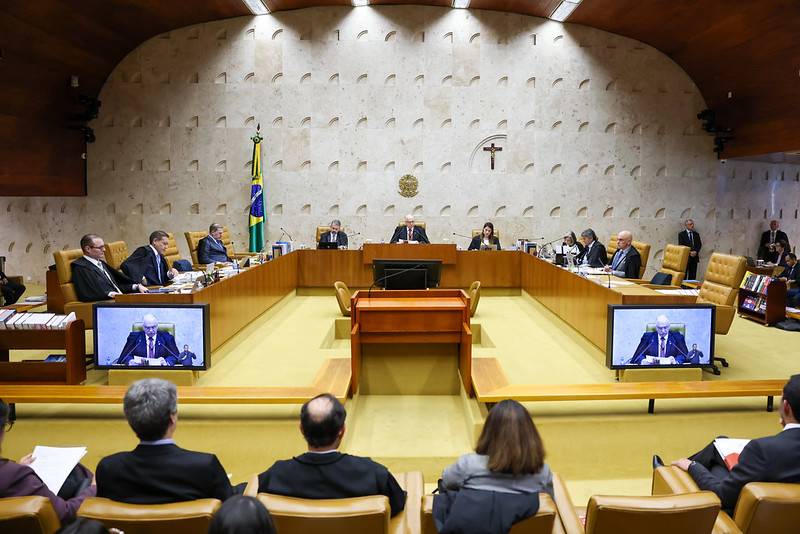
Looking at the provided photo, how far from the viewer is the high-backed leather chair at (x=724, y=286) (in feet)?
17.9

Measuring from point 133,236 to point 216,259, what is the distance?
369cm

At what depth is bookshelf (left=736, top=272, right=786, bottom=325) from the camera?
7035 millimetres

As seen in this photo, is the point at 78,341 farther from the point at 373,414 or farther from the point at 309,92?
the point at 309,92

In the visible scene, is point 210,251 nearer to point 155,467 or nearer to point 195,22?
point 195,22

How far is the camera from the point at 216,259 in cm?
833

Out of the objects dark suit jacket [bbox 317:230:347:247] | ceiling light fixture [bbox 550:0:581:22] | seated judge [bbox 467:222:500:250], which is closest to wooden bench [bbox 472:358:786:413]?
seated judge [bbox 467:222:500:250]

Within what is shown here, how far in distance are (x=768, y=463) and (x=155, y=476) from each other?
2.13 metres

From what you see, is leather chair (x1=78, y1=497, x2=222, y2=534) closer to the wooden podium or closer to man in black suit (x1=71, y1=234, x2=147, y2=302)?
the wooden podium

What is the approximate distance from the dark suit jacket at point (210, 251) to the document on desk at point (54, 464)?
18.9 ft

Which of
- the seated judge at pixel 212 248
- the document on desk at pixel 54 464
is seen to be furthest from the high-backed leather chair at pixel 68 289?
the document on desk at pixel 54 464

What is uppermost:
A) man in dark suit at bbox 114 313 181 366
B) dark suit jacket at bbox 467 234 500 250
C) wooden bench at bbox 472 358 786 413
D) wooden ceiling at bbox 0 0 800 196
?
wooden ceiling at bbox 0 0 800 196

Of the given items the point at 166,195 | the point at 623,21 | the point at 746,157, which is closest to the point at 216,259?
the point at 166,195

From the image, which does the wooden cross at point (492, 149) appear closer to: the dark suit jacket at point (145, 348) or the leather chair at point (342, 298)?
the leather chair at point (342, 298)

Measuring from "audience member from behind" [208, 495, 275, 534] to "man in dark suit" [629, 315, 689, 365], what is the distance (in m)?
3.73
